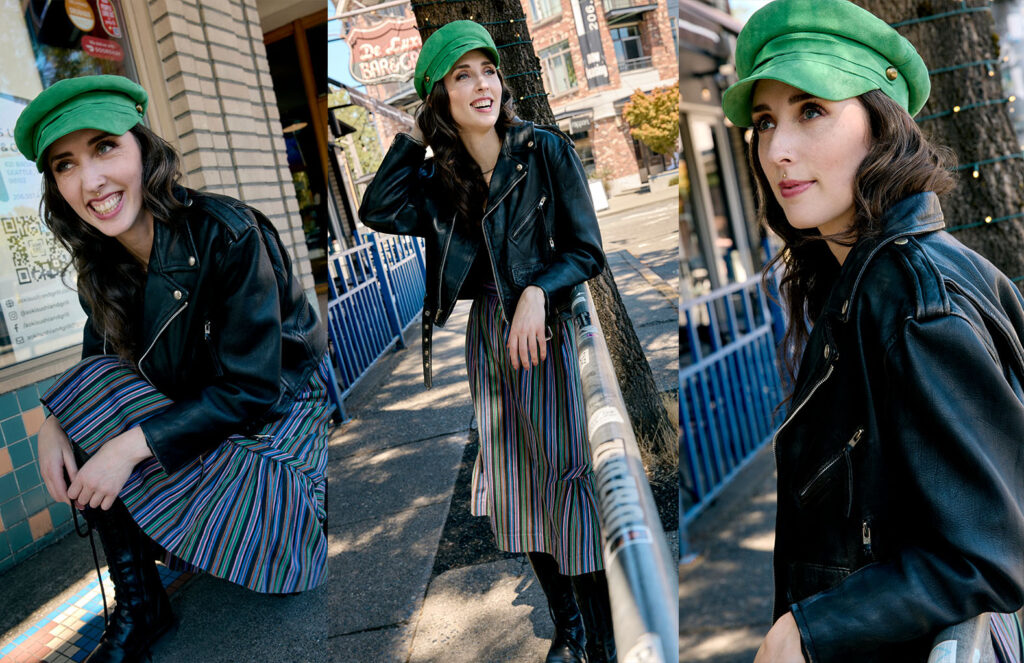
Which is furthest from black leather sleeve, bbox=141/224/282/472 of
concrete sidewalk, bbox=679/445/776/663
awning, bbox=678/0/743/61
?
awning, bbox=678/0/743/61

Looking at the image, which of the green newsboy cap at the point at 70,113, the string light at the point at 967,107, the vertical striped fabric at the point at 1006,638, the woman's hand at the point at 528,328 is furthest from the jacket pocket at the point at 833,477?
the string light at the point at 967,107

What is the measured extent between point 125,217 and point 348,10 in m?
0.69

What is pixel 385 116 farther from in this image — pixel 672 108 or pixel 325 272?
pixel 325 272

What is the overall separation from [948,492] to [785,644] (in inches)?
11.1

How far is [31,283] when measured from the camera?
7.45ft

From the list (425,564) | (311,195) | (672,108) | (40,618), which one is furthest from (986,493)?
(311,195)

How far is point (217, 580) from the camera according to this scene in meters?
1.82

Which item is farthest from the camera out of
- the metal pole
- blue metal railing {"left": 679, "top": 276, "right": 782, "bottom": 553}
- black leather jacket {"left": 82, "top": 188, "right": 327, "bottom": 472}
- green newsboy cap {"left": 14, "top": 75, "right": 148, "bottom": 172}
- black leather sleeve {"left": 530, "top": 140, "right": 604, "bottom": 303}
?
blue metal railing {"left": 679, "top": 276, "right": 782, "bottom": 553}

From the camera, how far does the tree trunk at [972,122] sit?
82.7 inches

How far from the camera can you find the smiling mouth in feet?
5.14

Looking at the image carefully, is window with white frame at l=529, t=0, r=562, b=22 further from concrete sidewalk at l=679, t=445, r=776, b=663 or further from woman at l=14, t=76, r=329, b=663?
concrete sidewalk at l=679, t=445, r=776, b=663

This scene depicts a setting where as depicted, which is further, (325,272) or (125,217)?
(325,272)

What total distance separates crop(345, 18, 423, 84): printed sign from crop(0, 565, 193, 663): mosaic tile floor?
1309 mm

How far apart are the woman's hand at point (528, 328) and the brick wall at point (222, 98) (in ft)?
4.03
